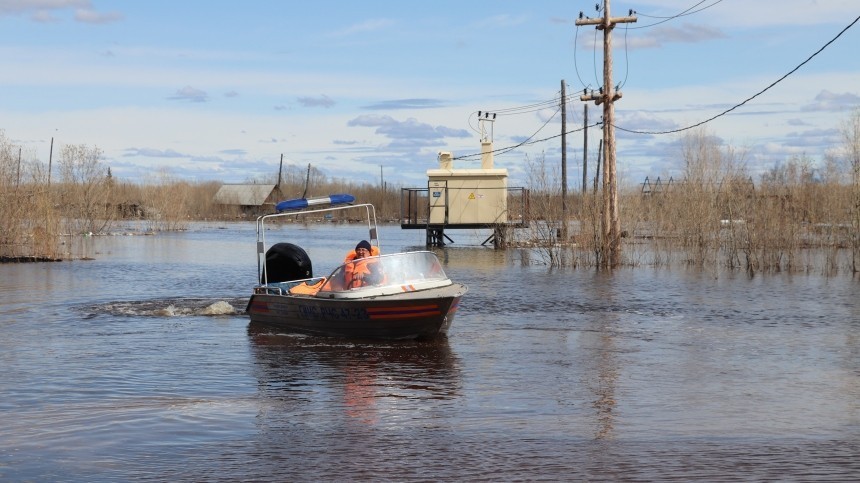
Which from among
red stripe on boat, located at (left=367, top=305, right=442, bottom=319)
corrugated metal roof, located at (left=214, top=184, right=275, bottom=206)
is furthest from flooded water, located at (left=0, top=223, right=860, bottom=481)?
corrugated metal roof, located at (left=214, top=184, right=275, bottom=206)

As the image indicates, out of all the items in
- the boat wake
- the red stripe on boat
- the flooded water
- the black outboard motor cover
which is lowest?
the flooded water

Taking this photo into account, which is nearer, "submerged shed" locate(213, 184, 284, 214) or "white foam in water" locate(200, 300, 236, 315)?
"white foam in water" locate(200, 300, 236, 315)

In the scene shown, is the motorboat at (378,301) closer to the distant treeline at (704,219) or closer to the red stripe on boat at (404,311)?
the red stripe on boat at (404,311)

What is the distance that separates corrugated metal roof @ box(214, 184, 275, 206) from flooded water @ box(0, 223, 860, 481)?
84169 mm

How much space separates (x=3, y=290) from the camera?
28422 millimetres

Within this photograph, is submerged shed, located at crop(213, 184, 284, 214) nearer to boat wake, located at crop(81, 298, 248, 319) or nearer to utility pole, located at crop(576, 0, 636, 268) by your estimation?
utility pole, located at crop(576, 0, 636, 268)

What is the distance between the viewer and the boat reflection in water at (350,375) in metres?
13.1

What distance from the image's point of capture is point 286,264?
21969mm

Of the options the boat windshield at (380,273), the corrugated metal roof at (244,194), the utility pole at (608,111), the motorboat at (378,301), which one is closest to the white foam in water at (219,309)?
the motorboat at (378,301)

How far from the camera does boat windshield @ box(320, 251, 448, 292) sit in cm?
1805

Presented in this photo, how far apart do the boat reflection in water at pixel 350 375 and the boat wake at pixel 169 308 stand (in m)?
4.00

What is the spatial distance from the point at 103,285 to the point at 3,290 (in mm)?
2985

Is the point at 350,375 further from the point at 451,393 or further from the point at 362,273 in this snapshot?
the point at 362,273

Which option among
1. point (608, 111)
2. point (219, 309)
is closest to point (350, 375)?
point (219, 309)
